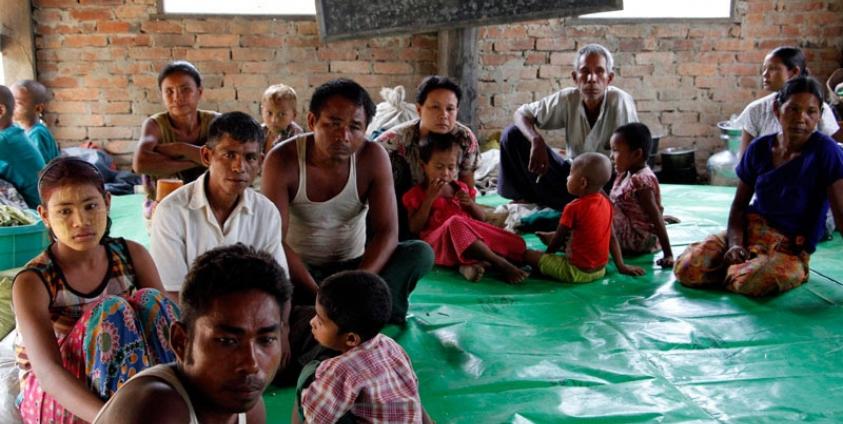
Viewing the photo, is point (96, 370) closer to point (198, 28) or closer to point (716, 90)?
point (198, 28)

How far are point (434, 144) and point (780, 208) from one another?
167 centimetres

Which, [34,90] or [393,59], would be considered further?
[393,59]

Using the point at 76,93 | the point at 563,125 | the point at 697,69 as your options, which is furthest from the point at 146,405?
the point at 697,69

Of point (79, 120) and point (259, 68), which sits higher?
point (259, 68)

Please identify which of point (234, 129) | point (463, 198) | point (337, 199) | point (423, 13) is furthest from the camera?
point (423, 13)

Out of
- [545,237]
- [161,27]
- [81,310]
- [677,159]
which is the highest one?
[161,27]

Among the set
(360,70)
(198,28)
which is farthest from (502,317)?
(198,28)

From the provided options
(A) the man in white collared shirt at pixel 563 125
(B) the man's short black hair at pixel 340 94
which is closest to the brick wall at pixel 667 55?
(A) the man in white collared shirt at pixel 563 125

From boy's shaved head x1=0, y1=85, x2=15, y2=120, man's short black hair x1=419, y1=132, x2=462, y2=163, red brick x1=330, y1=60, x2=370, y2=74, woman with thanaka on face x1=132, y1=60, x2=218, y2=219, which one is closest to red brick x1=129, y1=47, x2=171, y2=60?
red brick x1=330, y1=60, x2=370, y2=74

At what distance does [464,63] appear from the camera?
5973mm

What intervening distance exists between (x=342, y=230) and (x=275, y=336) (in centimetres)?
171

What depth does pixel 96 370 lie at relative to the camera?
Result: 174cm

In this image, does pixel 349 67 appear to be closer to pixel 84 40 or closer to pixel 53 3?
pixel 84 40

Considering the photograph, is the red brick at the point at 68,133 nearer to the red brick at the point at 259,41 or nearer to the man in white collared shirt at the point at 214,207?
the red brick at the point at 259,41
